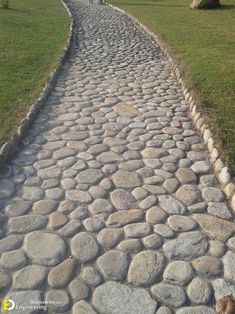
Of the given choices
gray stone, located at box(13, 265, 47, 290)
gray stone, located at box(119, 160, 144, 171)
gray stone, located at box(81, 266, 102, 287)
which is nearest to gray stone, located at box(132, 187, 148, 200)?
gray stone, located at box(119, 160, 144, 171)

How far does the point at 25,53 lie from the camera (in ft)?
37.3

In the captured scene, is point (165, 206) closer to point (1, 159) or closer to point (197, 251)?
point (197, 251)

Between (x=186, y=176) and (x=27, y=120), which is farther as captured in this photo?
(x=27, y=120)

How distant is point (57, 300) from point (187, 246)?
1.43 m

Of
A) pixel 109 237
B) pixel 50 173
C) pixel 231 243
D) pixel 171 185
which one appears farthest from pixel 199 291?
pixel 50 173

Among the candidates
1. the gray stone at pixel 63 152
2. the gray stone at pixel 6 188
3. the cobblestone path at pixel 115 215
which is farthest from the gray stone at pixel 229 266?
the gray stone at pixel 63 152

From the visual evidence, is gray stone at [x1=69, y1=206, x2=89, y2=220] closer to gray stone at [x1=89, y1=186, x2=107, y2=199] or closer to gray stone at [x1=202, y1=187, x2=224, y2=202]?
gray stone at [x1=89, y1=186, x2=107, y2=199]

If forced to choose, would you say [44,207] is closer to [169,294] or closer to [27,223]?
[27,223]

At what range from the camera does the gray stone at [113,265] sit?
3885 mm

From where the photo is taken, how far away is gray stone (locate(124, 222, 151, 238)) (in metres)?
4.40

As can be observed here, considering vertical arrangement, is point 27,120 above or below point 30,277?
above

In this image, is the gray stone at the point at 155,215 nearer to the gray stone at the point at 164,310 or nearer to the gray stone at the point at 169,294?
the gray stone at the point at 169,294

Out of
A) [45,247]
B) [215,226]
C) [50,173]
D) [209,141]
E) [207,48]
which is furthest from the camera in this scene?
[207,48]

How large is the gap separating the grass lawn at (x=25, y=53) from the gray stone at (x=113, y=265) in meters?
2.79
